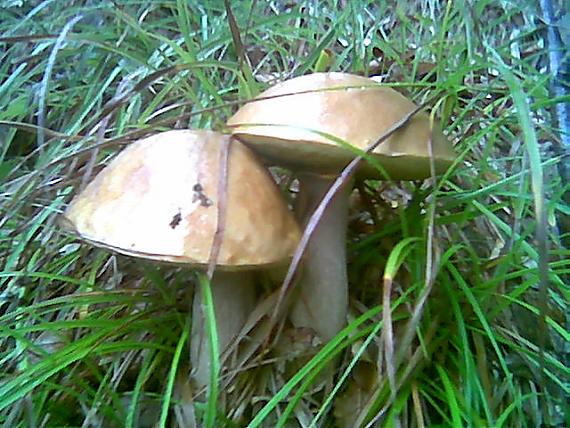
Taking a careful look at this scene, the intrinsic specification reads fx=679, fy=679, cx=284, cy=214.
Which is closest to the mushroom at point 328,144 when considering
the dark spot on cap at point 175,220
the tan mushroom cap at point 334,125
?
the tan mushroom cap at point 334,125

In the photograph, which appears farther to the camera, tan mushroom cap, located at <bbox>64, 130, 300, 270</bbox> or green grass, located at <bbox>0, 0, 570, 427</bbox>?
green grass, located at <bbox>0, 0, 570, 427</bbox>

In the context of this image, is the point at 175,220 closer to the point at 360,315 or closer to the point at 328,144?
the point at 328,144

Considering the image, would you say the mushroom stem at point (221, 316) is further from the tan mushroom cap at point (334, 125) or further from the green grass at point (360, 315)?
the tan mushroom cap at point (334, 125)

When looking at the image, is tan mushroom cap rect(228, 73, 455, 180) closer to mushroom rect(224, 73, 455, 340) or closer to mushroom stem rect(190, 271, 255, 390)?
mushroom rect(224, 73, 455, 340)

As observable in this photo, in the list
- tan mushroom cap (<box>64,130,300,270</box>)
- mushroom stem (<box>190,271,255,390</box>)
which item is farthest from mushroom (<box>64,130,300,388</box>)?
mushroom stem (<box>190,271,255,390</box>)

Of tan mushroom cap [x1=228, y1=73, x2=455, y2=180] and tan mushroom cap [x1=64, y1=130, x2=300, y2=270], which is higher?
tan mushroom cap [x1=228, y1=73, x2=455, y2=180]

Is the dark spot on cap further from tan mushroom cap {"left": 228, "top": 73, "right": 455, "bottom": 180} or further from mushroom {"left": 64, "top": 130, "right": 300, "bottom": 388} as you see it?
tan mushroom cap {"left": 228, "top": 73, "right": 455, "bottom": 180}

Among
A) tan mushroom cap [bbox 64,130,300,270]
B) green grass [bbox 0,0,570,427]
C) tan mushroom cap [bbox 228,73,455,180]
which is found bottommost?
green grass [bbox 0,0,570,427]
